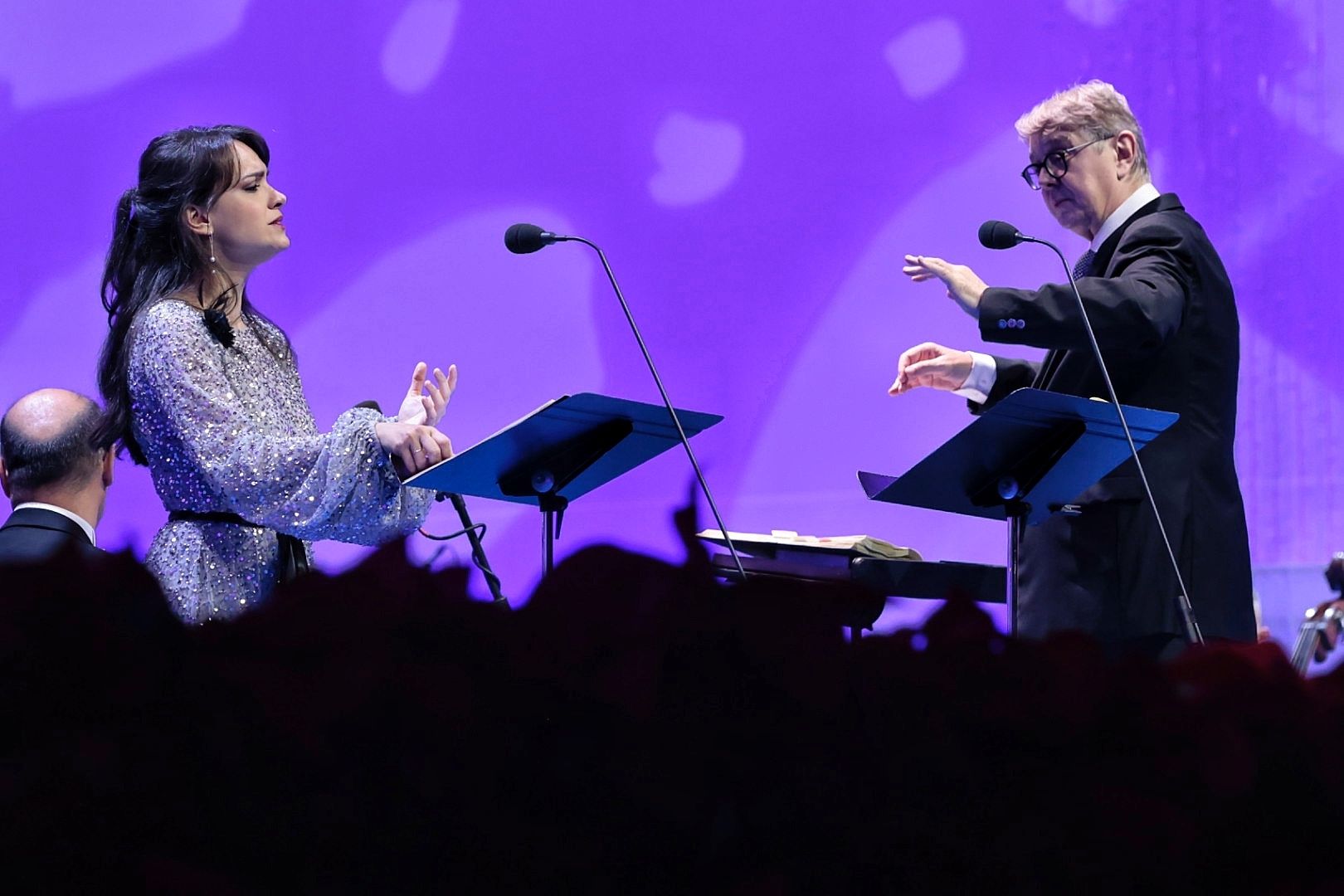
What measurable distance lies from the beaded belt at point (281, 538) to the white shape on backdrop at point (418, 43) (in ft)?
7.27

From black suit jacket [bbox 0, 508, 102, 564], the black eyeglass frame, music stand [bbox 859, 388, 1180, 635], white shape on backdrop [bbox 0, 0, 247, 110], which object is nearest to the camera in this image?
music stand [bbox 859, 388, 1180, 635]

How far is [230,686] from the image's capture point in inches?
13.0

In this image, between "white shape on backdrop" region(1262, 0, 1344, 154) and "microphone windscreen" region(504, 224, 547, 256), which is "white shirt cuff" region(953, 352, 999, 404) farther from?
"white shape on backdrop" region(1262, 0, 1344, 154)

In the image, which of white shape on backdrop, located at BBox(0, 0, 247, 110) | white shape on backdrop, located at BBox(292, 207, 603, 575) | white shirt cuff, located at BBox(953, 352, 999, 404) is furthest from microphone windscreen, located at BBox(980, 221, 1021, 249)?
white shape on backdrop, located at BBox(0, 0, 247, 110)

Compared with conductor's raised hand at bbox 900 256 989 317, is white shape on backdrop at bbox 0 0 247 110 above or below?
above

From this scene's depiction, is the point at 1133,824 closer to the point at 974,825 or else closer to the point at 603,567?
the point at 974,825

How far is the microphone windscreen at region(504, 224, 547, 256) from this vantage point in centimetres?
243

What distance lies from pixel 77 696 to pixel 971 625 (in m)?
0.22

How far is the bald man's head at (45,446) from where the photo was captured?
241 cm

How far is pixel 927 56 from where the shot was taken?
13.9ft

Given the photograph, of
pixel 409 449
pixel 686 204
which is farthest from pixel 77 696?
pixel 686 204

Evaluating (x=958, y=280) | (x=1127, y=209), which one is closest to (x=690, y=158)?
(x=1127, y=209)

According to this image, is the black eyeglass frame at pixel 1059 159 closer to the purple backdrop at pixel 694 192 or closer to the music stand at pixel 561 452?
the music stand at pixel 561 452

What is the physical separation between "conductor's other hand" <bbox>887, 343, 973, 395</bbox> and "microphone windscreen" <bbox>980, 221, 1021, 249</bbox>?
25cm
